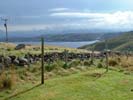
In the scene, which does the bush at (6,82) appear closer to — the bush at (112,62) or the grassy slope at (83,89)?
the grassy slope at (83,89)

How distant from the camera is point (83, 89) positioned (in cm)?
2136

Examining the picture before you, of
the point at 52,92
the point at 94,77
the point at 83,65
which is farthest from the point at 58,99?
the point at 83,65

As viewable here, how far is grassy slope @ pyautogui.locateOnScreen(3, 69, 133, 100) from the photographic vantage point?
19516 millimetres

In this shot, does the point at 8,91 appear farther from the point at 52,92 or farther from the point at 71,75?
the point at 71,75

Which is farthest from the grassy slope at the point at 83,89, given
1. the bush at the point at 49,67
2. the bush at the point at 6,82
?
the bush at the point at 49,67

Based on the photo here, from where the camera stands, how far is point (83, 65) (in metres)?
30.4

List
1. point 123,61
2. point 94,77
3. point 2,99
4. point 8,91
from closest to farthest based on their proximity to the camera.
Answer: point 2,99, point 8,91, point 94,77, point 123,61

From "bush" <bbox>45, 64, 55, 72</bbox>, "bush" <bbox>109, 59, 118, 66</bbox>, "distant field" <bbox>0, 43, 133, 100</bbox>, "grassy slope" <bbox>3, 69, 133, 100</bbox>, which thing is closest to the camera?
"grassy slope" <bbox>3, 69, 133, 100</bbox>

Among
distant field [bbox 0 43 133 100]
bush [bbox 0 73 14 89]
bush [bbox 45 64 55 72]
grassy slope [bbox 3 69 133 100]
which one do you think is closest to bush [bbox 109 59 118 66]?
distant field [bbox 0 43 133 100]

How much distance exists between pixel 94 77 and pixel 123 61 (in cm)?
901

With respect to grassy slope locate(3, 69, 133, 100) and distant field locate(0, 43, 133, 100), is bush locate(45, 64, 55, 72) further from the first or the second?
grassy slope locate(3, 69, 133, 100)

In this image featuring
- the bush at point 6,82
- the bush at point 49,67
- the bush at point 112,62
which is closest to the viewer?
the bush at point 6,82

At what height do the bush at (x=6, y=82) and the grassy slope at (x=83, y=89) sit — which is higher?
the bush at (x=6, y=82)

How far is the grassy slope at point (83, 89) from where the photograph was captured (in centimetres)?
1952
